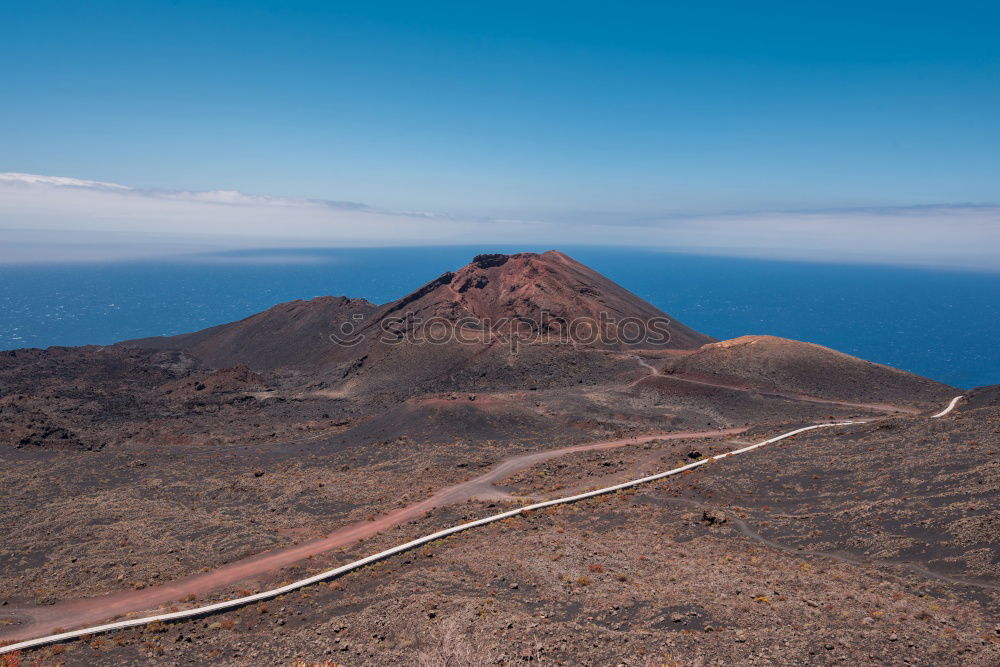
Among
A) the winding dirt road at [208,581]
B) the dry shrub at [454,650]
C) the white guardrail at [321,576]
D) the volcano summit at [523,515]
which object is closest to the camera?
the dry shrub at [454,650]

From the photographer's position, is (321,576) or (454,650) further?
(321,576)

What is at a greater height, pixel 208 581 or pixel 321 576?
pixel 321 576

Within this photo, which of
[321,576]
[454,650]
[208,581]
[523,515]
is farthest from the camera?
[523,515]

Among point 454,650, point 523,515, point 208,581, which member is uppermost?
point 454,650

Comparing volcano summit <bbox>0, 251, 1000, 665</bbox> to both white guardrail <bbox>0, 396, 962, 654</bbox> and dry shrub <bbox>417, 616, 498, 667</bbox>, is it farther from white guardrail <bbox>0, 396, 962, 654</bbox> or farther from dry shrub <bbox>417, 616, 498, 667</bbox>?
white guardrail <bbox>0, 396, 962, 654</bbox>

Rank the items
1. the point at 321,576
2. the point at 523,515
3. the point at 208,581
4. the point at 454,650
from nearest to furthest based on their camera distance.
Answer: the point at 454,650, the point at 321,576, the point at 208,581, the point at 523,515

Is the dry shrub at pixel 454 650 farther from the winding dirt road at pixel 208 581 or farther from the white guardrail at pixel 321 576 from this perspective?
the winding dirt road at pixel 208 581

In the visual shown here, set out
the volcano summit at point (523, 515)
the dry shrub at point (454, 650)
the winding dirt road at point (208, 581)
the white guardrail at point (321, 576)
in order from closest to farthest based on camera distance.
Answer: the dry shrub at point (454, 650) → the volcano summit at point (523, 515) → the white guardrail at point (321, 576) → the winding dirt road at point (208, 581)

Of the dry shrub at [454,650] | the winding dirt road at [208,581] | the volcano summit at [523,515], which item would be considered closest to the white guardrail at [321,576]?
the volcano summit at [523,515]

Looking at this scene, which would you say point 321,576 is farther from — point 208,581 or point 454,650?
point 454,650

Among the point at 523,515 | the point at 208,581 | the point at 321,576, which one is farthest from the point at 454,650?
the point at 208,581

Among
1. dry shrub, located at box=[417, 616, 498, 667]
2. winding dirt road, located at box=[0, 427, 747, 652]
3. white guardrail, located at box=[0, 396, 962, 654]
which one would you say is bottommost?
winding dirt road, located at box=[0, 427, 747, 652]

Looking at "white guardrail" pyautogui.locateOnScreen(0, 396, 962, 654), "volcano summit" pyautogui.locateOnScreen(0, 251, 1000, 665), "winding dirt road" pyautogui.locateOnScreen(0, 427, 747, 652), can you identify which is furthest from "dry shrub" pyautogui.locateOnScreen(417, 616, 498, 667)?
"winding dirt road" pyautogui.locateOnScreen(0, 427, 747, 652)
